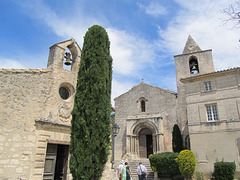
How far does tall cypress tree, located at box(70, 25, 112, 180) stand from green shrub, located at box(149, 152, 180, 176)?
757 centimetres

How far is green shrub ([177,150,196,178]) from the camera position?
12.6m

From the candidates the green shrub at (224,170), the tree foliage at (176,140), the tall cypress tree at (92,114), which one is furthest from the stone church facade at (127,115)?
the tall cypress tree at (92,114)

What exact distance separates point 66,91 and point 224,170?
1077 centimetres

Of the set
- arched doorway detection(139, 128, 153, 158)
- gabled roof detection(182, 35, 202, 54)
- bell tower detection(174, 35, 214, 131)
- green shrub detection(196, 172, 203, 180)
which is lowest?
green shrub detection(196, 172, 203, 180)

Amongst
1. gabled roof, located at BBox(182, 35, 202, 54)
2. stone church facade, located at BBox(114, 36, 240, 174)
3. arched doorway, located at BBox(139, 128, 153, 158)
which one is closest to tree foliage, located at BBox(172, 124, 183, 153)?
stone church facade, located at BBox(114, 36, 240, 174)

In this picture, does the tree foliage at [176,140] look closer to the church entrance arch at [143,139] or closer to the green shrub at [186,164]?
the church entrance arch at [143,139]

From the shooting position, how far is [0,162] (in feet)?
23.0

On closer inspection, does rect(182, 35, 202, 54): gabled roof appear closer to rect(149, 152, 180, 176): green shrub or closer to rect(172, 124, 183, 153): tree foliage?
rect(172, 124, 183, 153): tree foliage

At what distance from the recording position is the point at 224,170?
473 inches

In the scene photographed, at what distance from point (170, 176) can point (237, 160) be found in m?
4.53

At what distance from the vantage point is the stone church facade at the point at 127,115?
7.71 m

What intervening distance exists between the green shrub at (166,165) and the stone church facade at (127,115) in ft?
6.21

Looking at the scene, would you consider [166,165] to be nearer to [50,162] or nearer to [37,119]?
[50,162]

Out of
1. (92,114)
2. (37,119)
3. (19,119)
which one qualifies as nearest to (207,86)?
(92,114)
